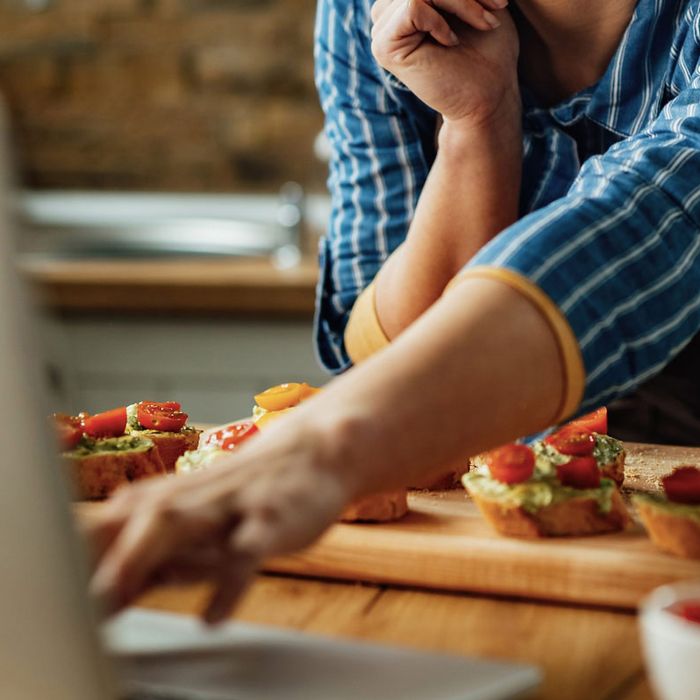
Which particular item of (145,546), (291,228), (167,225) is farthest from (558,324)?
(167,225)

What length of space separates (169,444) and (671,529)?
1.57 ft

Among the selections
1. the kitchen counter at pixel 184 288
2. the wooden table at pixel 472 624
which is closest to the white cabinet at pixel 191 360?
the kitchen counter at pixel 184 288

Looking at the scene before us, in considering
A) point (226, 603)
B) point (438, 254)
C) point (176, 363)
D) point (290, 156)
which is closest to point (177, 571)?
point (226, 603)

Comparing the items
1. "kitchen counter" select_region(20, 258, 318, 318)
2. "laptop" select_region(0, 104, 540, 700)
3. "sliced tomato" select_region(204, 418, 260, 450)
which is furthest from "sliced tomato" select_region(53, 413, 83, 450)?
"kitchen counter" select_region(20, 258, 318, 318)

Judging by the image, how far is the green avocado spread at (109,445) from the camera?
3.39 feet

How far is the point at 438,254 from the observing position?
134cm

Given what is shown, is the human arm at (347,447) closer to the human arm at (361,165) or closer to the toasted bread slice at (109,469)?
the toasted bread slice at (109,469)

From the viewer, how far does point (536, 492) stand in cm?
91

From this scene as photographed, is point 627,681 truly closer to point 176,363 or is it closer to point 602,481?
point 602,481

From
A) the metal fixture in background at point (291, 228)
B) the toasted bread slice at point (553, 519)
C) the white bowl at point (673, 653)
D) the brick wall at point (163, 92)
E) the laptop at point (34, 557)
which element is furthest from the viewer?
the brick wall at point (163, 92)

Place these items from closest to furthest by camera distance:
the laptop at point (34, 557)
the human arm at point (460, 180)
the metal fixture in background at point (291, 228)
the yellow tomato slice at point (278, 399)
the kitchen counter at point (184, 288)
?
the laptop at point (34, 557) → the yellow tomato slice at point (278, 399) → the human arm at point (460, 180) → the kitchen counter at point (184, 288) → the metal fixture in background at point (291, 228)

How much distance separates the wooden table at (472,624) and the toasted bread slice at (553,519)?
8 centimetres

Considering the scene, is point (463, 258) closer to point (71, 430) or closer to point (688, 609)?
point (71, 430)

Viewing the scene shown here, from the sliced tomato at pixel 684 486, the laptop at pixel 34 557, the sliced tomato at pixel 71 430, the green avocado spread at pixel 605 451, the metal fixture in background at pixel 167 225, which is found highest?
the laptop at pixel 34 557
